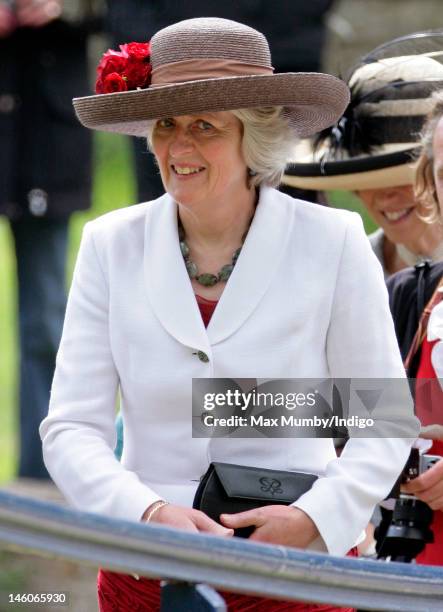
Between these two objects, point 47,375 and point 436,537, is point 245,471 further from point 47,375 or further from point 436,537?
point 47,375

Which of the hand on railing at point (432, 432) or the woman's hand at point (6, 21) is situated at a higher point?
the woman's hand at point (6, 21)

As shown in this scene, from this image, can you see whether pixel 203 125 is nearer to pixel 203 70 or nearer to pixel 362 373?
pixel 203 70

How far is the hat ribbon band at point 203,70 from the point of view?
3033mm

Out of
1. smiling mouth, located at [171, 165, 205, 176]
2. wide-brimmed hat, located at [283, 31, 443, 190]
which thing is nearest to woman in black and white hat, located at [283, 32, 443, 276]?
wide-brimmed hat, located at [283, 31, 443, 190]

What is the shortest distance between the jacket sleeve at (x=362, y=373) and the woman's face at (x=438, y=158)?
340 millimetres

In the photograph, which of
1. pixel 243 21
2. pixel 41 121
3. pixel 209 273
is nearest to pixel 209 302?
pixel 209 273

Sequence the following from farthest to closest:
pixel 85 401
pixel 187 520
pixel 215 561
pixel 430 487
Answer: pixel 430 487 → pixel 85 401 → pixel 187 520 → pixel 215 561

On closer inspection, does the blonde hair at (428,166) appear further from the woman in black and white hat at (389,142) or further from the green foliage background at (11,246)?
the green foliage background at (11,246)

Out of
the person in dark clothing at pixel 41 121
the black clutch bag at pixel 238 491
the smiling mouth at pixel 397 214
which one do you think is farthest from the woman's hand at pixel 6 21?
the black clutch bag at pixel 238 491

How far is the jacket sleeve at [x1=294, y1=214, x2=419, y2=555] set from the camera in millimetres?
2936

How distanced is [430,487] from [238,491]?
1.71 feet

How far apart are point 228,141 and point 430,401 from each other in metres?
0.77

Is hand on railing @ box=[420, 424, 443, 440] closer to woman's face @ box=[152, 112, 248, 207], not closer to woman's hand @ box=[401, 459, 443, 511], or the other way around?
woman's hand @ box=[401, 459, 443, 511]

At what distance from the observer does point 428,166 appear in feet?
11.9
